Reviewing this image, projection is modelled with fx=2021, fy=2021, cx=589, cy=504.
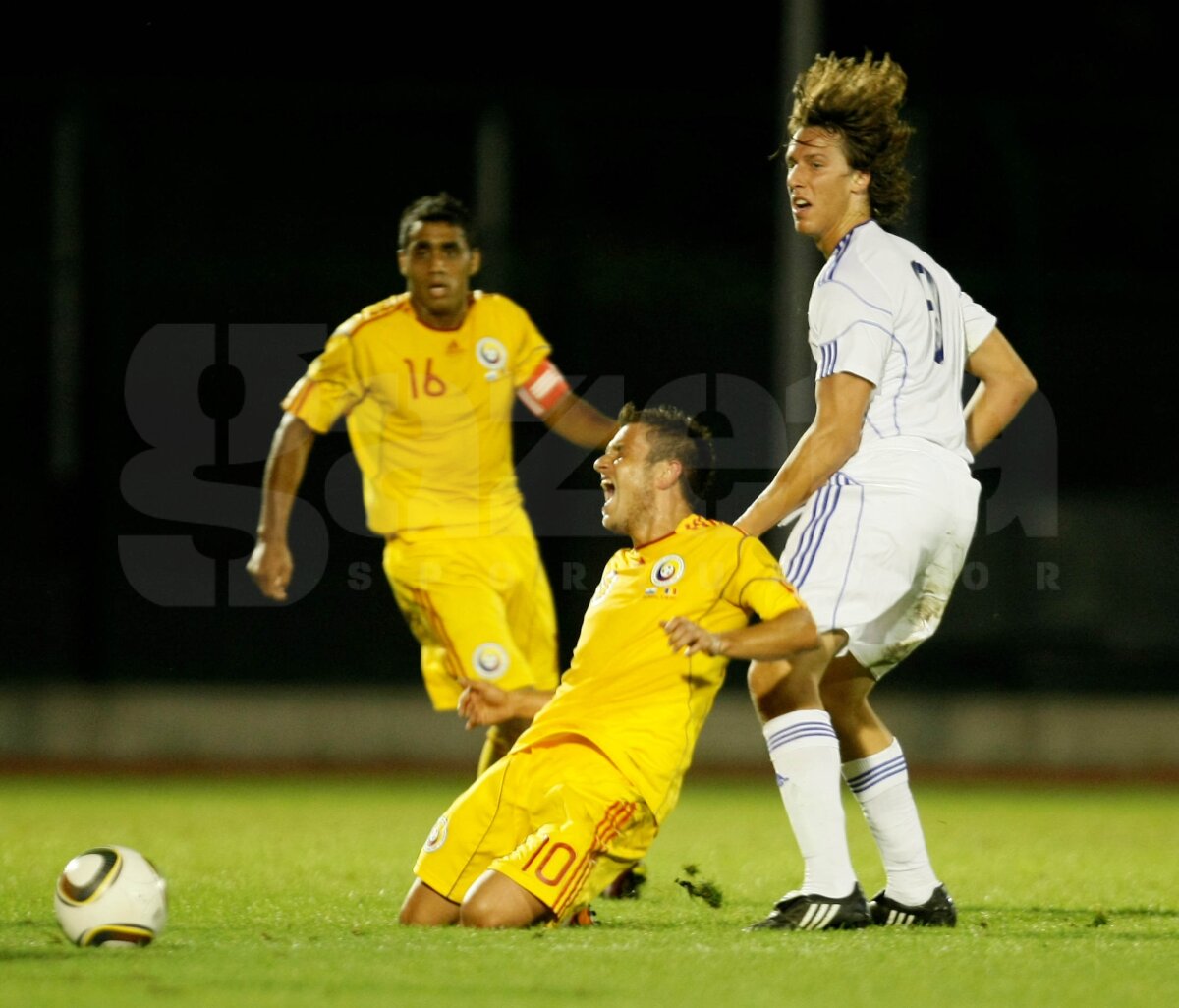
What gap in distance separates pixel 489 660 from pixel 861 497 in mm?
2070

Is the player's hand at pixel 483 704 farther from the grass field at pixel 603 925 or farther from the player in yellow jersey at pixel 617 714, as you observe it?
the grass field at pixel 603 925

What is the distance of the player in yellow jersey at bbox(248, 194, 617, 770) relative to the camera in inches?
300

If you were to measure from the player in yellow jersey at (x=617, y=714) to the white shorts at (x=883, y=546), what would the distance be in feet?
0.58

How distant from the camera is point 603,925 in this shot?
19.4 feet

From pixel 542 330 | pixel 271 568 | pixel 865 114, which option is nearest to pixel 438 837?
pixel 271 568

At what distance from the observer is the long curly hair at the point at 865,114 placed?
6.03m

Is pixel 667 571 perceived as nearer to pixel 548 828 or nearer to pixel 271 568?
pixel 548 828

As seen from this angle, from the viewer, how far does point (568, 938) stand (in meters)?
5.43

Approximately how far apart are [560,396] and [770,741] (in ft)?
8.31

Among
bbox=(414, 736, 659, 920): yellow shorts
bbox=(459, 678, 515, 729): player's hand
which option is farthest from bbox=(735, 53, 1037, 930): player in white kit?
bbox=(459, 678, 515, 729): player's hand

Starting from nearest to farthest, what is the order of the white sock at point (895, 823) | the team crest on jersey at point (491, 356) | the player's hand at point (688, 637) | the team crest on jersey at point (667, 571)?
the player's hand at point (688, 637) → the team crest on jersey at point (667, 571) → the white sock at point (895, 823) → the team crest on jersey at point (491, 356)

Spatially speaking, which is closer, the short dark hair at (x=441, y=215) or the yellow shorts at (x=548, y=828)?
the yellow shorts at (x=548, y=828)

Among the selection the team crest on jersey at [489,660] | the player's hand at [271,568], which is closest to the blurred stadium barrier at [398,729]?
the team crest on jersey at [489,660]

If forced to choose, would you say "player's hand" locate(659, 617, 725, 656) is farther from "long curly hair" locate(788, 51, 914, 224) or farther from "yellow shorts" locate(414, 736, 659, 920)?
"long curly hair" locate(788, 51, 914, 224)
